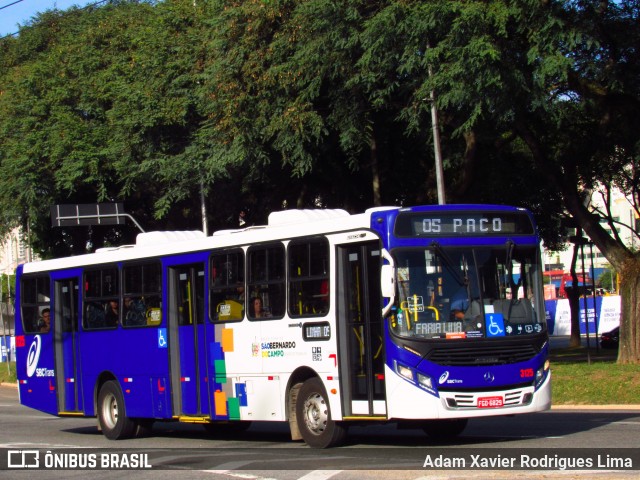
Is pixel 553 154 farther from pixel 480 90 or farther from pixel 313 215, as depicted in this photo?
pixel 313 215

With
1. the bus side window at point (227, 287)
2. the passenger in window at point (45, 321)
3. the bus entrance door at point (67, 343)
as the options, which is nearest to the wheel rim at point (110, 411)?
the bus entrance door at point (67, 343)

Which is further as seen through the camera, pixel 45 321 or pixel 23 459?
pixel 45 321

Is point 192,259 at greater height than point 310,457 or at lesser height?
greater

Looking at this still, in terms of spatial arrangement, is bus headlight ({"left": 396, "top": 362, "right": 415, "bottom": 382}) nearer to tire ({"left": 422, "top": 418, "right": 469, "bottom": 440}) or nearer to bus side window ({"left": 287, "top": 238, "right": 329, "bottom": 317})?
bus side window ({"left": 287, "top": 238, "right": 329, "bottom": 317})

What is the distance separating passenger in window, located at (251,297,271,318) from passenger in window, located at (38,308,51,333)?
20.6ft

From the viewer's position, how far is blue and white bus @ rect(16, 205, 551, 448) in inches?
528

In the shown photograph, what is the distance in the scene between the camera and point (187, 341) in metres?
Answer: 17.1

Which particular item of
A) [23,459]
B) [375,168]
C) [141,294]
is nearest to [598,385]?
[375,168]

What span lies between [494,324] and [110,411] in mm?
8165

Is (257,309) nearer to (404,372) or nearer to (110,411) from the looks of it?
(404,372)

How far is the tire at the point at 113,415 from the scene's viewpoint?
18.5 m

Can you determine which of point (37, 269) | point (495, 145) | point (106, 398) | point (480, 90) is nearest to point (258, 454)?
point (106, 398)

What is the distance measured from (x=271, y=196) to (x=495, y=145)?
752 cm

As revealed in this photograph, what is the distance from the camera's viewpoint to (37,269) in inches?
828
